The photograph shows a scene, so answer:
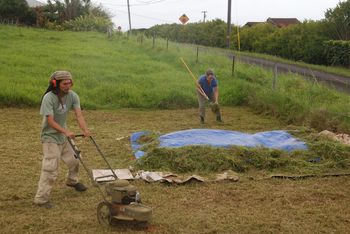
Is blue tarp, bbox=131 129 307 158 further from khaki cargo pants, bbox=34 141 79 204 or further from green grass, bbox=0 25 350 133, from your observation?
khaki cargo pants, bbox=34 141 79 204

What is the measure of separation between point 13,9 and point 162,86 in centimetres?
3139

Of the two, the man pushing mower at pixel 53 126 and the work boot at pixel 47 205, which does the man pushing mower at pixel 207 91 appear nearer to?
the man pushing mower at pixel 53 126

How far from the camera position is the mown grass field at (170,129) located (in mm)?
4672

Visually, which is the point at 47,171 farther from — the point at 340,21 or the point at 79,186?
the point at 340,21

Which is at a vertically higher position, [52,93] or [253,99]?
[52,93]

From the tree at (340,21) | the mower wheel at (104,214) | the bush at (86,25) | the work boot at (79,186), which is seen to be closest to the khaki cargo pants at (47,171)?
the work boot at (79,186)

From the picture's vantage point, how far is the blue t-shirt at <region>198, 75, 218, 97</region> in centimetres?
1003

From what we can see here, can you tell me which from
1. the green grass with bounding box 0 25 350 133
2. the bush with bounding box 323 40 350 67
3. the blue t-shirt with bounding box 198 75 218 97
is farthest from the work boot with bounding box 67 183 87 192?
the bush with bounding box 323 40 350 67

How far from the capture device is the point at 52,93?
→ 4.91 meters

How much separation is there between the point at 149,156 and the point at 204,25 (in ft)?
109

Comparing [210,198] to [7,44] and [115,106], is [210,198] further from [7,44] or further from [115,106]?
[7,44]

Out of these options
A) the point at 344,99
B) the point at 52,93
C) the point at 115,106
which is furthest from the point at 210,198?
the point at 115,106

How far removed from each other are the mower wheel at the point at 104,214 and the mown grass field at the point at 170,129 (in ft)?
0.25

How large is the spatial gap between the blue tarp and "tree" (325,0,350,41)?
16.4 metres
